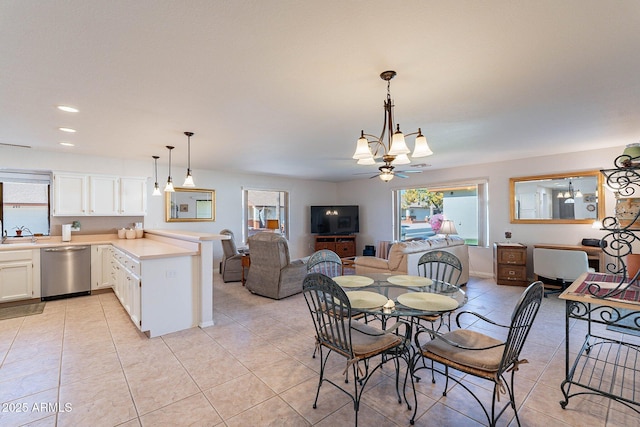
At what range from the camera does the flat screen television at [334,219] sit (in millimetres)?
8180

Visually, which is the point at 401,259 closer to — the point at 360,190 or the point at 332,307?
the point at 332,307

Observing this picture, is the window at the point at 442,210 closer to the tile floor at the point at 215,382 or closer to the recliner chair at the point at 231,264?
the tile floor at the point at 215,382

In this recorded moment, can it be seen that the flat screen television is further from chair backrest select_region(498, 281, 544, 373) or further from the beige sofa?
chair backrest select_region(498, 281, 544, 373)

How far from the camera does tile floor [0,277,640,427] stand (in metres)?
1.92

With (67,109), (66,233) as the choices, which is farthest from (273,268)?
(66,233)

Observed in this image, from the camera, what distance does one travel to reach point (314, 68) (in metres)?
2.09

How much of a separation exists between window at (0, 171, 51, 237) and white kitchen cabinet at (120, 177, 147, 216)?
119 cm

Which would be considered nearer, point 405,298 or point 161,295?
point 405,298

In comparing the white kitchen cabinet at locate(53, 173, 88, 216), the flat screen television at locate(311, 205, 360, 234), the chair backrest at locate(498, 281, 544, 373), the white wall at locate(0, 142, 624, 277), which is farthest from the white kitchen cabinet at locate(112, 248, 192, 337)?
the flat screen television at locate(311, 205, 360, 234)

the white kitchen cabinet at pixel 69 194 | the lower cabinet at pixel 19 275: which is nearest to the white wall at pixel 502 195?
the white kitchen cabinet at pixel 69 194

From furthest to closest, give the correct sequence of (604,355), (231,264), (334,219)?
1. (334,219)
2. (231,264)
3. (604,355)

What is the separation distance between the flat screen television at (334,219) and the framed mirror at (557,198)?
3.88 metres

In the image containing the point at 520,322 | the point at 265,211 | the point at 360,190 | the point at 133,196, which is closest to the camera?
the point at 520,322

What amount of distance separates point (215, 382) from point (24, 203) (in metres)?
5.17
